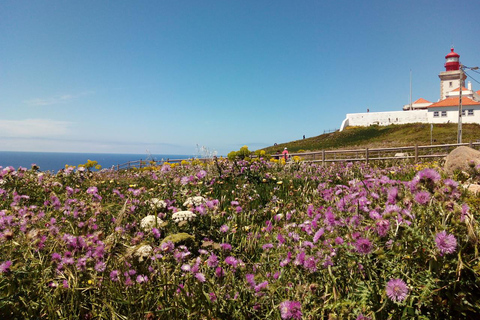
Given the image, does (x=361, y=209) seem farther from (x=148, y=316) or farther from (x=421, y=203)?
(x=148, y=316)

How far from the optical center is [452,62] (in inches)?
2763

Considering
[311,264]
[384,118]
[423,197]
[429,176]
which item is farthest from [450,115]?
[311,264]

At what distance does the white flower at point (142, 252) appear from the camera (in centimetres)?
186

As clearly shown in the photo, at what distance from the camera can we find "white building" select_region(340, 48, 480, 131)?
54312 millimetres

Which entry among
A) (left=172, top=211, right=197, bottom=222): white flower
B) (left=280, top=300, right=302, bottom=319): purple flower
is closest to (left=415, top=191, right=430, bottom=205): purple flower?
(left=280, top=300, right=302, bottom=319): purple flower

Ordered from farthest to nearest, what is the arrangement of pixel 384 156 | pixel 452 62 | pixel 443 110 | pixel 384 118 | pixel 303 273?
pixel 452 62
pixel 384 118
pixel 443 110
pixel 384 156
pixel 303 273

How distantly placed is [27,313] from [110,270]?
0.51 metres

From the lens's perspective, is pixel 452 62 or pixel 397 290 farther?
pixel 452 62

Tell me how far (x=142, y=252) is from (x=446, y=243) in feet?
5.78

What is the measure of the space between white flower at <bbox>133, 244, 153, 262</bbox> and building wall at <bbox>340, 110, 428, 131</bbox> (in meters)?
67.5

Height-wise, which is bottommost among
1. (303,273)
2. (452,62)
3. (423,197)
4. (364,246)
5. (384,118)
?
(303,273)

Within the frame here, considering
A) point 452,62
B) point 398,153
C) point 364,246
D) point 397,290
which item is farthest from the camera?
point 452,62

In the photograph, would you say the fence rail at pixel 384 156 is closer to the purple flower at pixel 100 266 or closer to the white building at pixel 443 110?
the purple flower at pixel 100 266

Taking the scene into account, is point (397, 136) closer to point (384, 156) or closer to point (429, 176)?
point (384, 156)
